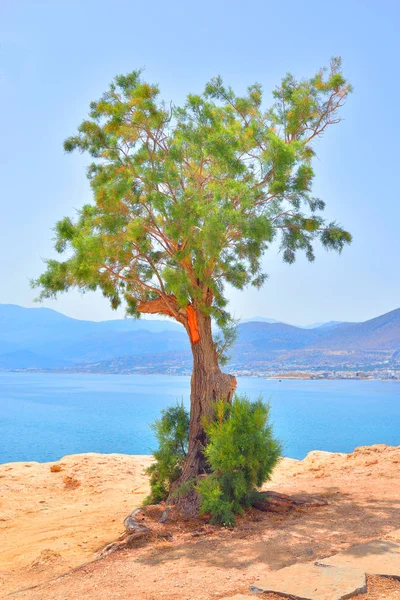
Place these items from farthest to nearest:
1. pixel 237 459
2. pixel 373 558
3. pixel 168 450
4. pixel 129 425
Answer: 1. pixel 129 425
2. pixel 168 450
3. pixel 237 459
4. pixel 373 558

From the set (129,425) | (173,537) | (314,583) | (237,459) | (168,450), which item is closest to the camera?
(314,583)

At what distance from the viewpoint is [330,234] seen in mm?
10578

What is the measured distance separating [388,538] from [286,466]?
9.18 m

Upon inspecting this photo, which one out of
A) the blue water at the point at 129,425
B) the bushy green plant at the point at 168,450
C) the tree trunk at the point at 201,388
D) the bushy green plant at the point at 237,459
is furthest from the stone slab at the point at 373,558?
the blue water at the point at 129,425

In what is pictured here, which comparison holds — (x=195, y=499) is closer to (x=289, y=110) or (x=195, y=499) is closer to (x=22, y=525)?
(x=22, y=525)

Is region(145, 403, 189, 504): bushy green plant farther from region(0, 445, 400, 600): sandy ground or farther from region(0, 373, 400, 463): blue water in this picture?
region(0, 373, 400, 463): blue water

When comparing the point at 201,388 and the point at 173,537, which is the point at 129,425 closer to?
the point at 201,388

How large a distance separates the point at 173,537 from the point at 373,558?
125 inches

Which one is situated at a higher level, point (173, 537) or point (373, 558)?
point (373, 558)

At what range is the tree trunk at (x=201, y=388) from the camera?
963cm

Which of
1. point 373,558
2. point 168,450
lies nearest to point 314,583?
point 373,558

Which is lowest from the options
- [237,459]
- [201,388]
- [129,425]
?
[129,425]

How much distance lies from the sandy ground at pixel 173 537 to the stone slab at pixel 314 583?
0.52 feet

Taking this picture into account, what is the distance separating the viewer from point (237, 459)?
8578 mm
